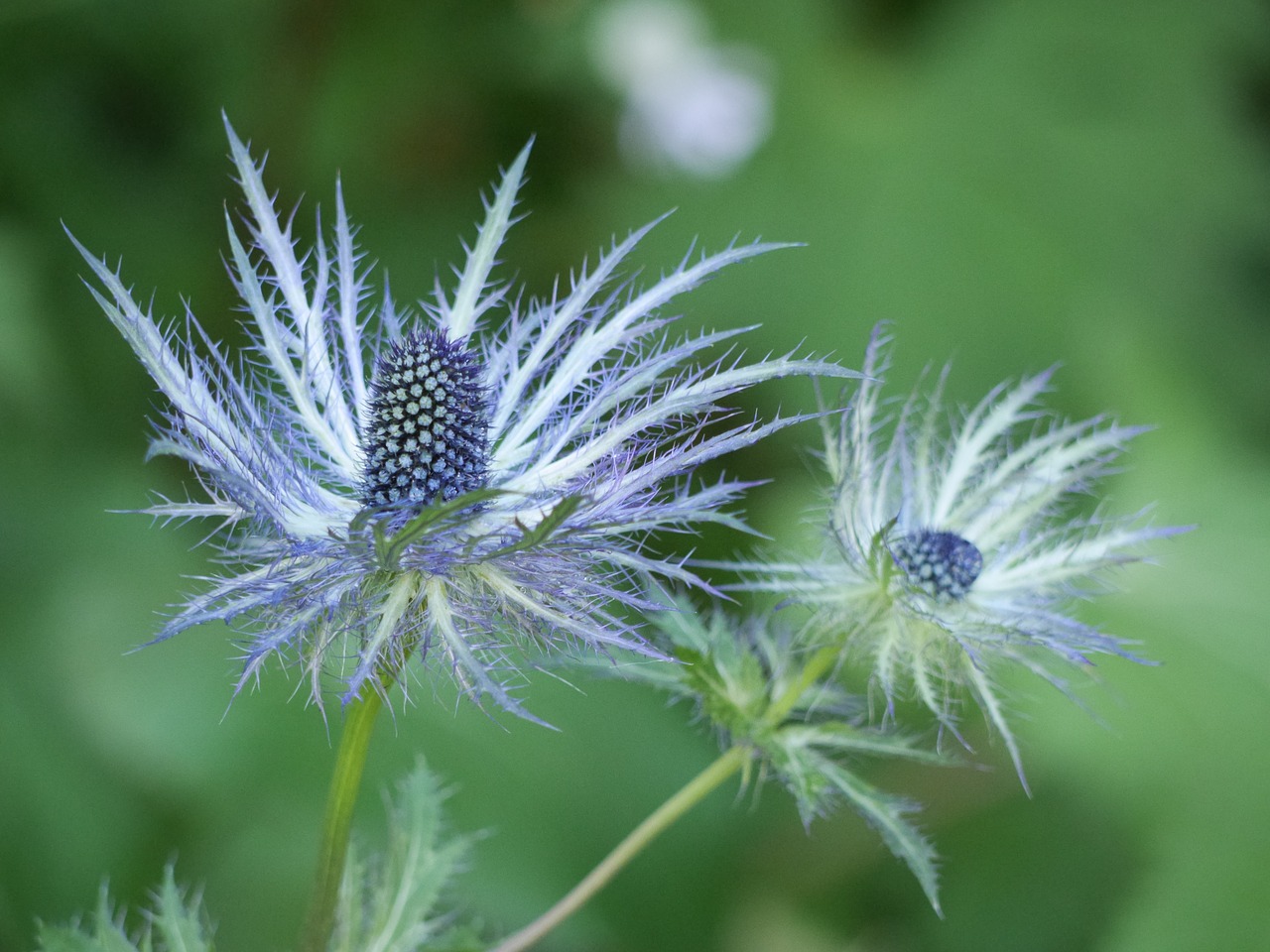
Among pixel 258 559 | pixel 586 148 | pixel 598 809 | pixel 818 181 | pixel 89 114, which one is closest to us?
pixel 258 559

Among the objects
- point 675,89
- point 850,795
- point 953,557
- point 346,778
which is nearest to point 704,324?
point 675,89

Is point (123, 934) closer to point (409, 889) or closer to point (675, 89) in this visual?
point (409, 889)

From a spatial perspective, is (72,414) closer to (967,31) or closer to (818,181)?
(818,181)

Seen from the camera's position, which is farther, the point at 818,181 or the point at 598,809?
the point at 818,181

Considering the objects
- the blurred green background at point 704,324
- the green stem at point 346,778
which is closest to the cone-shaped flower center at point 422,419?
the green stem at point 346,778

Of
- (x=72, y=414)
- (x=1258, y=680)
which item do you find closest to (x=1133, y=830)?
(x=1258, y=680)

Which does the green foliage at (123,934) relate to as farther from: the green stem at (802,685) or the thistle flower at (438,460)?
the green stem at (802,685)

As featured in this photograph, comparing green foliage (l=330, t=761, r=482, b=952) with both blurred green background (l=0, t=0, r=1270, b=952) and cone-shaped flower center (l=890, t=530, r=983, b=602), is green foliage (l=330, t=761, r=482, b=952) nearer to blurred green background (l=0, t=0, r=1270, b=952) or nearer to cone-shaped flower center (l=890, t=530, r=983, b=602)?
cone-shaped flower center (l=890, t=530, r=983, b=602)

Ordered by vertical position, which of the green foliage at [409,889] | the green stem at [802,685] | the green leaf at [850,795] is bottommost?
the green foliage at [409,889]
